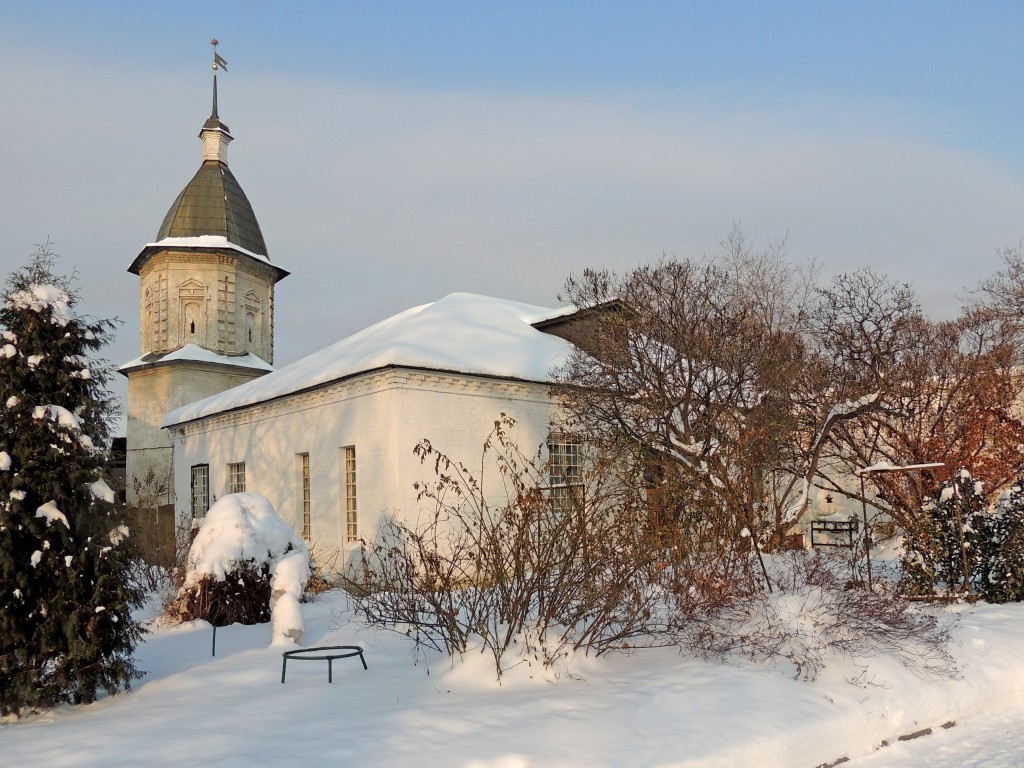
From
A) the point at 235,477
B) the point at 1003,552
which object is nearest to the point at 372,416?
the point at 235,477

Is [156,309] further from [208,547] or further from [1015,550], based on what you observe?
[1015,550]

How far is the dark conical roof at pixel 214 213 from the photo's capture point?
109 feet

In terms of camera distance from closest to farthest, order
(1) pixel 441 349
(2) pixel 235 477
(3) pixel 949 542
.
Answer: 1. (3) pixel 949 542
2. (1) pixel 441 349
3. (2) pixel 235 477

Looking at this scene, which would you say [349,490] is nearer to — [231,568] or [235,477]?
[235,477]

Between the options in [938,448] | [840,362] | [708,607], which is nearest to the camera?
[708,607]

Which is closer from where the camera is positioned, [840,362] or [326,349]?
[840,362]

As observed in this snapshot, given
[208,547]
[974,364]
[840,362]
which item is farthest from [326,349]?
[974,364]

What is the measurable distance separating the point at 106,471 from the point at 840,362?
16.9 metres

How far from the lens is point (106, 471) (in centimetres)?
794

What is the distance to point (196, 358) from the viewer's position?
31281 millimetres

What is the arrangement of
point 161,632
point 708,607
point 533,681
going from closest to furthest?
point 533,681, point 708,607, point 161,632

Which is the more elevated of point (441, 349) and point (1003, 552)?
point (441, 349)

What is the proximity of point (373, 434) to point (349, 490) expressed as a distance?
1.86 meters

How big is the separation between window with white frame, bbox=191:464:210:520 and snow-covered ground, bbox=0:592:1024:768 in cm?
1460
